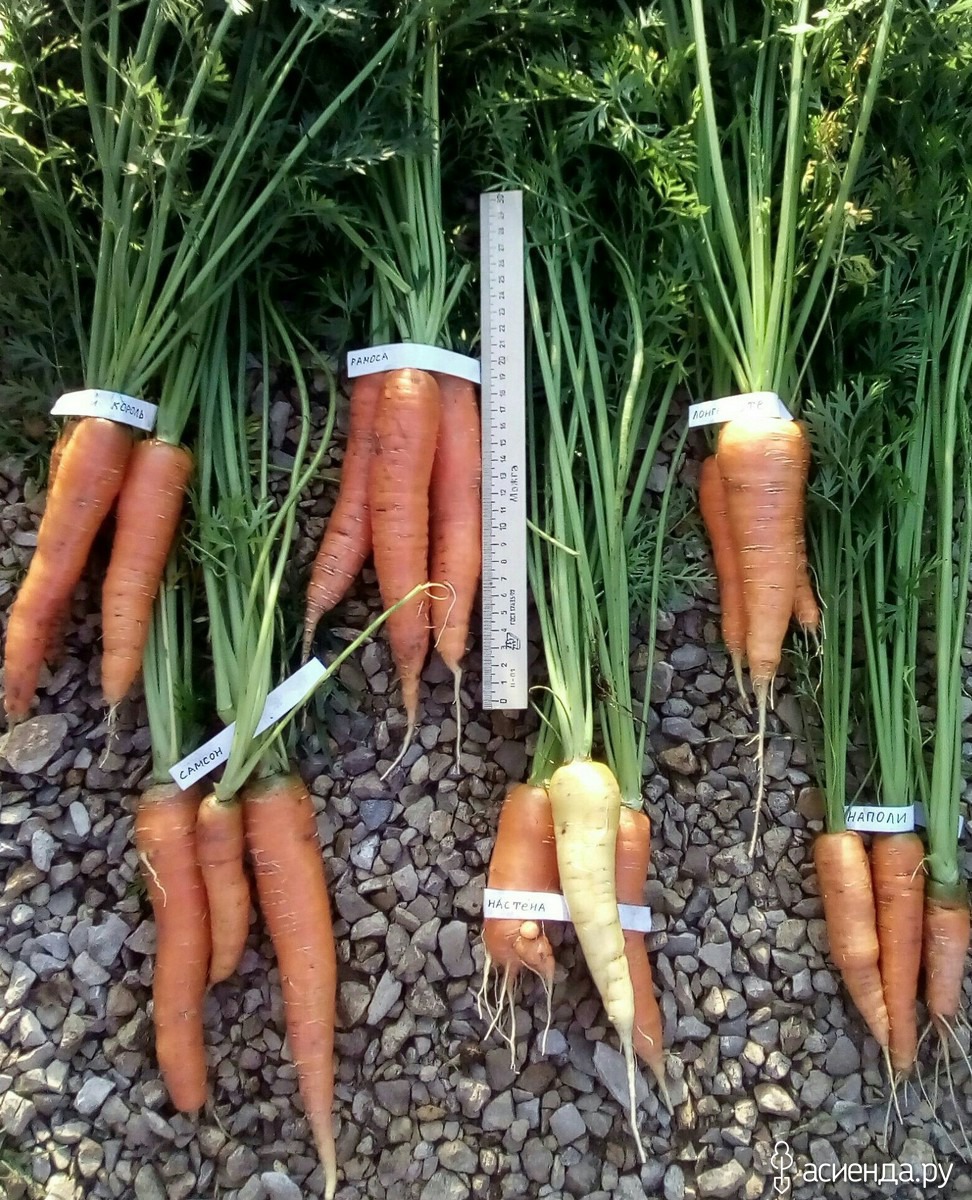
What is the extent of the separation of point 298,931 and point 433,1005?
0.22 m

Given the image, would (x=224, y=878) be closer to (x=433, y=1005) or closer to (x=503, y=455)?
(x=433, y=1005)

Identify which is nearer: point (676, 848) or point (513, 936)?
point (513, 936)

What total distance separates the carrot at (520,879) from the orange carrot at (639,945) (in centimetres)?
10

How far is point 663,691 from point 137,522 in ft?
2.64

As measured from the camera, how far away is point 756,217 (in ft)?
4.16

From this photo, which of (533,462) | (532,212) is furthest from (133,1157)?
(532,212)

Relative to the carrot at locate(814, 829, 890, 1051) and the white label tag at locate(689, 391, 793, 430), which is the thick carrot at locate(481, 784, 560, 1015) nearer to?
the carrot at locate(814, 829, 890, 1051)

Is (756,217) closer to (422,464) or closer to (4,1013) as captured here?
(422,464)

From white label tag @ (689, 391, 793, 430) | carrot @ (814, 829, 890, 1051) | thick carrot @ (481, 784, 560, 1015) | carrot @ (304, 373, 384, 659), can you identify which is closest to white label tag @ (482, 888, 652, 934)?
thick carrot @ (481, 784, 560, 1015)

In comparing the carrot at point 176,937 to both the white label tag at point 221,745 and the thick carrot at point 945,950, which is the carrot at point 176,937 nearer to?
the white label tag at point 221,745

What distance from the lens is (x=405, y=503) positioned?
1.27 meters

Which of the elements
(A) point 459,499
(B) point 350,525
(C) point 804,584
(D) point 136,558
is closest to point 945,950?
(C) point 804,584

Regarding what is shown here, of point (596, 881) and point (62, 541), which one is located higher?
point (62, 541)

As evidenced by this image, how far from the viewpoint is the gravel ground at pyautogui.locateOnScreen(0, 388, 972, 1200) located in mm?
1202
